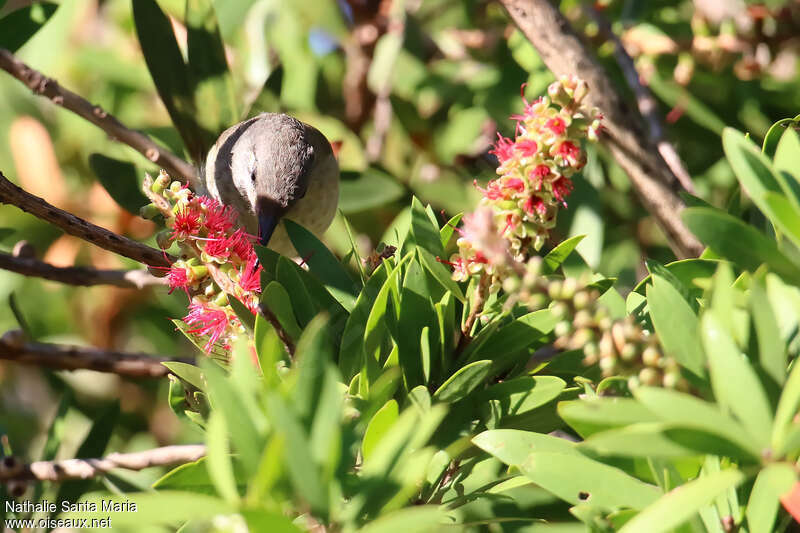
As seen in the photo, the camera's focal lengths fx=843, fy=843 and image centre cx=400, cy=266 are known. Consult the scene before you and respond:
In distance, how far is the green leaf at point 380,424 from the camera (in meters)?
1.09

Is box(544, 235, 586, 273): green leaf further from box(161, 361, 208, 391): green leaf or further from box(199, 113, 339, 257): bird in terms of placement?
box(199, 113, 339, 257): bird

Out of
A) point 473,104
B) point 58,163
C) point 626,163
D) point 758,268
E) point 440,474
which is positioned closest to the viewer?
point 758,268

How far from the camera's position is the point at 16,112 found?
125 inches

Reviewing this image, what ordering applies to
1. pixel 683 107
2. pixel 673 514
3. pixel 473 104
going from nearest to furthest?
1. pixel 673 514
2. pixel 683 107
3. pixel 473 104

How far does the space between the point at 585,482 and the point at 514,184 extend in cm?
41

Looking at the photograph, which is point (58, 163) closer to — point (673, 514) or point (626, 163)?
point (626, 163)

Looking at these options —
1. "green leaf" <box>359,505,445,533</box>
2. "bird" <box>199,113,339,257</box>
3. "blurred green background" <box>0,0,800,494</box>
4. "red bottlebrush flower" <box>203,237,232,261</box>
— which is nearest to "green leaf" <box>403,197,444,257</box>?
"red bottlebrush flower" <box>203,237,232,261</box>

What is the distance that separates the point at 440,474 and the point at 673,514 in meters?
0.44

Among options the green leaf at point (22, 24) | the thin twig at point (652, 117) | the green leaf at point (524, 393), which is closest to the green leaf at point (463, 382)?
the green leaf at point (524, 393)

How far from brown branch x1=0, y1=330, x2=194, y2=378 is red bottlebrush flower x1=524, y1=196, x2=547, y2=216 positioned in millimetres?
1181

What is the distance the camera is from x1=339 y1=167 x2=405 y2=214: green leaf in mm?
2648

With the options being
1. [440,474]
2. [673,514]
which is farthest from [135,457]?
[673,514]

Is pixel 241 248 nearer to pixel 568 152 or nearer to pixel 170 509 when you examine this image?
pixel 568 152

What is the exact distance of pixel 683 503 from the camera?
788 mm
